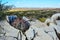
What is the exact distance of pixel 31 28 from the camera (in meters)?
9.49

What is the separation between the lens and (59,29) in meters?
9.87

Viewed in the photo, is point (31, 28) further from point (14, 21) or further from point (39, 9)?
point (39, 9)

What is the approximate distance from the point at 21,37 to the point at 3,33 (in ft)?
3.59

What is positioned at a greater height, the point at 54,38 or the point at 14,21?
the point at 14,21

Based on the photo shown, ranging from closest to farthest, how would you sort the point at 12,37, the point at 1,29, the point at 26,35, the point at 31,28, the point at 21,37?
the point at 1,29
the point at 12,37
the point at 21,37
the point at 26,35
the point at 31,28

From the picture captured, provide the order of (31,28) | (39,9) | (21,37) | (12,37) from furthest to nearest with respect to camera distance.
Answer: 1. (39,9)
2. (31,28)
3. (21,37)
4. (12,37)

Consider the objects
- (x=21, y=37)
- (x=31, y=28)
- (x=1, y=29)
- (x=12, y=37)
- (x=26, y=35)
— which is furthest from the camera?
(x=31, y=28)

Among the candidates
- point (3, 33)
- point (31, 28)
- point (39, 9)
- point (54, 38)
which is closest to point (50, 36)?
point (54, 38)

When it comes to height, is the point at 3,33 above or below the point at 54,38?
above

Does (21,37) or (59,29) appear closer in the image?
(21,37)

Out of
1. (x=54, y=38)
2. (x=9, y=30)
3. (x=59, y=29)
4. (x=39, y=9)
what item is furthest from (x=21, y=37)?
(x=39, y=9)

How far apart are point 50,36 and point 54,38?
199 mm

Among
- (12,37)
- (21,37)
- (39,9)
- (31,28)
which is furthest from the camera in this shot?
(39,9)

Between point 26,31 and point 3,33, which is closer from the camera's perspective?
point 3,33
